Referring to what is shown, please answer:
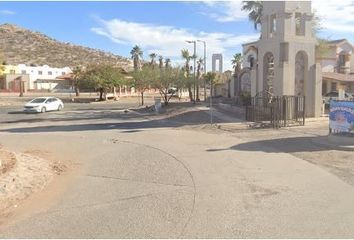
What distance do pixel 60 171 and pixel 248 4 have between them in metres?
44.4

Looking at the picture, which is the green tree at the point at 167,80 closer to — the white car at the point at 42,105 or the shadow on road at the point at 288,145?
the white car at the point at 42,105

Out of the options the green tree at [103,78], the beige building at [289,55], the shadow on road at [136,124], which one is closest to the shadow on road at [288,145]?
the shadow on road at [136,124]

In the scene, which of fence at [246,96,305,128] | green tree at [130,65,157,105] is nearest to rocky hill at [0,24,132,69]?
green tree at [130,65,157,105]

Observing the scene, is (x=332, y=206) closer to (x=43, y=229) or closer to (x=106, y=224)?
(x=106, y=224)

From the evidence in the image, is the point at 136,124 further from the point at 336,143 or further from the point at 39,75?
the point at 39,75

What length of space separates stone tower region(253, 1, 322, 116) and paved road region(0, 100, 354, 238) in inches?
509

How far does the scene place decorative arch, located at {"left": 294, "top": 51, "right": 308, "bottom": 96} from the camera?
3141 centimetres

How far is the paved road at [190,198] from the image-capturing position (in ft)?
26.1

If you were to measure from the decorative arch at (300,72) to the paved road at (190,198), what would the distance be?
1436 cm

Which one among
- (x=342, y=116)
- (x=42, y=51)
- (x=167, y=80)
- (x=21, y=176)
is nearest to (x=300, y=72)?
(x=342, y=116)

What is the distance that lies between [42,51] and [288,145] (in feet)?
461

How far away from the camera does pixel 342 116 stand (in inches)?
758

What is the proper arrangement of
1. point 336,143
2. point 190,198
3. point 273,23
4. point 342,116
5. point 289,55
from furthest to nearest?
point 273,23, point 289,55, point 342,116, point 336,143, point 190,198

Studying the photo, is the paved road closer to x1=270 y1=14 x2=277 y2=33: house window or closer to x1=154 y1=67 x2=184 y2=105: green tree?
x1=270 y1=14 x2=277 y2=33: house window
